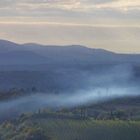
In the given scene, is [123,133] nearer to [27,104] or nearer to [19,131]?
[19,131]

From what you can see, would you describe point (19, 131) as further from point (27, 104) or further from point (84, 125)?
point (27, 104)

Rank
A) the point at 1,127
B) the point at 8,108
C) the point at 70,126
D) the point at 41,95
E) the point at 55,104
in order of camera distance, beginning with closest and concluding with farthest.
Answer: the point at 70,126, the point at 1,127, the point at 8,108, the point at 55,104, the point at 41,95

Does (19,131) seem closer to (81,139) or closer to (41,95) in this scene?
(81,139)

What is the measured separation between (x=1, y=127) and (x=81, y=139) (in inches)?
673

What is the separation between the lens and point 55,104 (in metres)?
119

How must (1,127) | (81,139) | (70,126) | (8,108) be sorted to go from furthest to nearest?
(8,108)
(1,127)
(70,126)
(81,139)

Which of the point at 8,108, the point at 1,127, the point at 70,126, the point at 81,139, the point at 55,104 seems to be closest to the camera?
the point at 81,139

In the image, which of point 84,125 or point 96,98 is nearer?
point 84,125

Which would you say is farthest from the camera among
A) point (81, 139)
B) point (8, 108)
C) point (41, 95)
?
point (41, 95)

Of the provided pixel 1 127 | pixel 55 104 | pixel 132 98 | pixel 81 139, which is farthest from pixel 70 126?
pixel 132 98

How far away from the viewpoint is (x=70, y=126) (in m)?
77.1

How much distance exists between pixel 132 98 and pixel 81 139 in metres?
68.9

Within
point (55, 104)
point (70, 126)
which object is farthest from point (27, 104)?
point (70, 126)

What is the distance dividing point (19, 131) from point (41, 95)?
174ft
